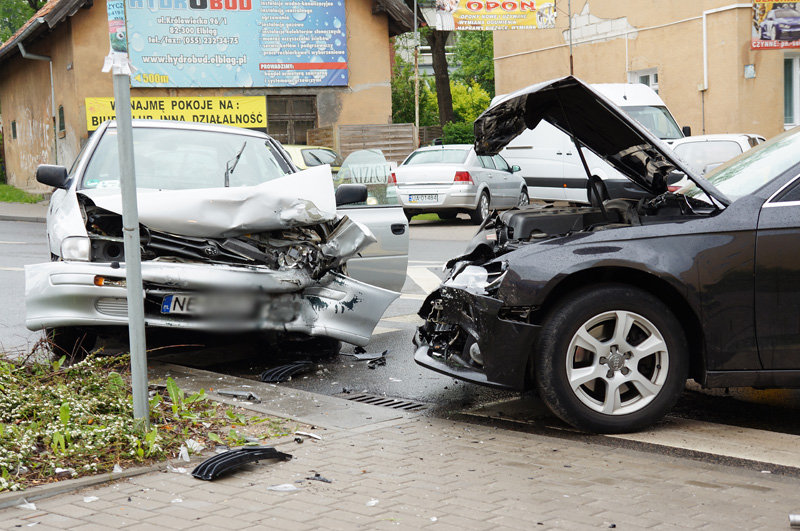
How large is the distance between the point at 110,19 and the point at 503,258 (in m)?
2.35

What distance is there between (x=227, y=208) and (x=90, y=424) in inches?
79.4

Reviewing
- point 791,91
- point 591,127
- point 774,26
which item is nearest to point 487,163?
point 774,26

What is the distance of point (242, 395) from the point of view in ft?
19.4

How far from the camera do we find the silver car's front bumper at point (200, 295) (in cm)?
621

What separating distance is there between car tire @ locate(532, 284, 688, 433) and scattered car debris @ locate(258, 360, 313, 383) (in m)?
2.17

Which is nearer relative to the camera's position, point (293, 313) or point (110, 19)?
point (110, 19)

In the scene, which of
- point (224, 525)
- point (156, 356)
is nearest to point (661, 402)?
point (224, 525)

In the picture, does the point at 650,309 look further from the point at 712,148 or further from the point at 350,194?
the point at 712,148

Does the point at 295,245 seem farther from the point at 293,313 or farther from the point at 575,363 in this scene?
the point at 575,363

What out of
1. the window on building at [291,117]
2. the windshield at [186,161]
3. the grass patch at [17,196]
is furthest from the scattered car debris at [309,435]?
the grass patch at [17,196]

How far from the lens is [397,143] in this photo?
26.2 m

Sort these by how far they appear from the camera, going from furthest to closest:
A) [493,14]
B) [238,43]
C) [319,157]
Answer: [493,14]
[238,43]
[319,157]

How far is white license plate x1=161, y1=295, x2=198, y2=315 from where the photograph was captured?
6320 mm

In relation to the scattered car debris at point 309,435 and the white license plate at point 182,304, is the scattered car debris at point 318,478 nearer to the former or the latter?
the scattered car debris at point 309,435
